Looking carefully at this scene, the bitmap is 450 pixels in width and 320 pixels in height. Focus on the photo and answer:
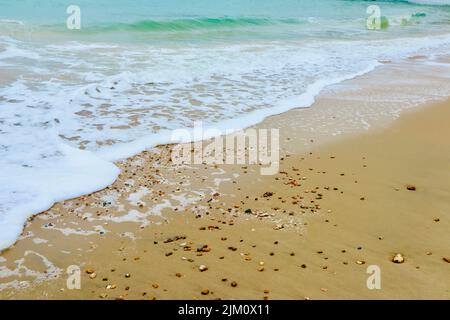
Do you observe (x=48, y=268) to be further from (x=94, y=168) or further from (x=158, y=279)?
(x=94, y=168)

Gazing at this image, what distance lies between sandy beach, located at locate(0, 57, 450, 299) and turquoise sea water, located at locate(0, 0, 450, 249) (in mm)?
456

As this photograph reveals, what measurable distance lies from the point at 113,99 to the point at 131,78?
197 cm

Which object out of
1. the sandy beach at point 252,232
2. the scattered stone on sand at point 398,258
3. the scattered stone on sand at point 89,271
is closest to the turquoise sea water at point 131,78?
the sandy beach at point 252,232

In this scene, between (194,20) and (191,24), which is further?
(194,20)

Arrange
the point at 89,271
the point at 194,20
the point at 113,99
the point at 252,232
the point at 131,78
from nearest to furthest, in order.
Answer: the point at 89,271 → the point at 252,232 → the point at 113,99 → the point at 131,78 → the point at 194,20

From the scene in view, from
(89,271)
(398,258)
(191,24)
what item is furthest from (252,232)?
(191,24)

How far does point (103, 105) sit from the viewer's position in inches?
Answer: 313

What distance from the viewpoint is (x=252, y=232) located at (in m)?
3.95

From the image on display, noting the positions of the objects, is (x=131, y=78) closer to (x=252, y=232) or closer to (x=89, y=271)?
(x=252, y=232)

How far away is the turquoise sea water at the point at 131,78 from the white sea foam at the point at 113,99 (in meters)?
0.02

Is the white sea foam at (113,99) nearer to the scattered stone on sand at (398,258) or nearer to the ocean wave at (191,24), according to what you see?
the scattered stone on sand at (398,258)

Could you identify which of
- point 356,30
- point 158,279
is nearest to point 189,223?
point 158,279

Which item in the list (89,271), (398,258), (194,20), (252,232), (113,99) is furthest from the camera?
(194,20)
